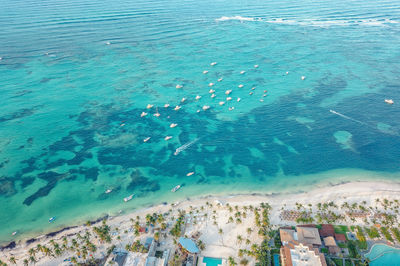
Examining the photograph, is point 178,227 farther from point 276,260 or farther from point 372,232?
point 372,232

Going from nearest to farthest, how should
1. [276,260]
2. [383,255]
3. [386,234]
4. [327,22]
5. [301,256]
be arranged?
[301,256] < [276,260] < [383,255] < [386,234] < [327,22]

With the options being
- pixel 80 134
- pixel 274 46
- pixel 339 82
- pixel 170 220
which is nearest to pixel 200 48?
pixel 274 46

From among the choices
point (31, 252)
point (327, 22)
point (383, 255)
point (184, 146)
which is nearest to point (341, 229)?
point (383, 255)

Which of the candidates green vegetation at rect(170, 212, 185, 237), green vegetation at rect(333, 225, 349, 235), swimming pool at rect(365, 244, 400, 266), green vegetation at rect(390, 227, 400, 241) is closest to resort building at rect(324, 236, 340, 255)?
green vegetation at rect(333, 225, 349, 235)

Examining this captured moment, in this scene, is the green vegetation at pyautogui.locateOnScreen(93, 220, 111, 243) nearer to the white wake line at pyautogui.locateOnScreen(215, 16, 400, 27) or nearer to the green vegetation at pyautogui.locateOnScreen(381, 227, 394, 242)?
the green vegetation at pyautogui.locateOnScreen(381, 227, 394, 242)

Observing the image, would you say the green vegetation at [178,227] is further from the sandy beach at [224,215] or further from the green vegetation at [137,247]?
the green vegetation at [137,247]

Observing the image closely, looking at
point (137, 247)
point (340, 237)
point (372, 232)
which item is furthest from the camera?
point (372, 232)
